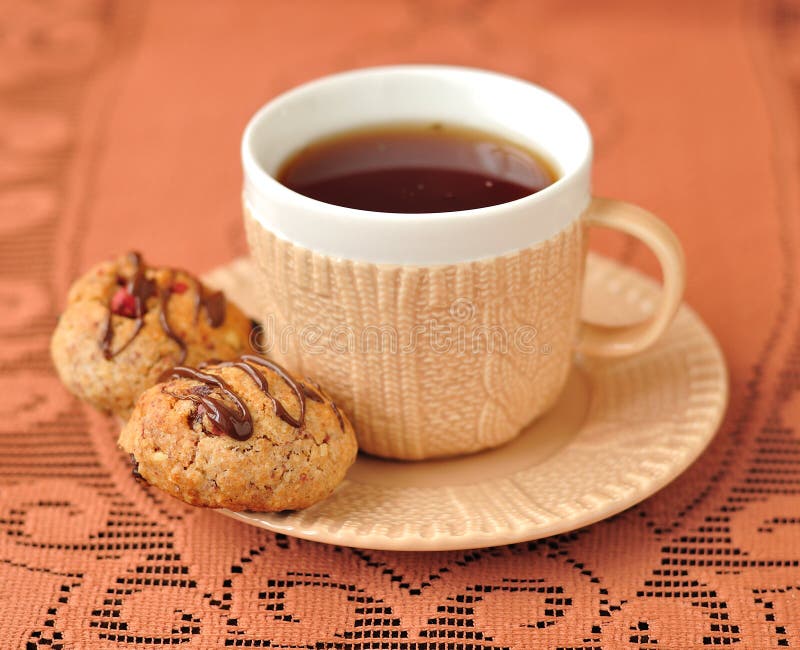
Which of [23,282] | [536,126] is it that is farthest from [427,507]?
[23,282]

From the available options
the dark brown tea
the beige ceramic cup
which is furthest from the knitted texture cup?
the dark brown tea

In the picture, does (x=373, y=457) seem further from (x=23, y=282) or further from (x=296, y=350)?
(x=23, y=282)

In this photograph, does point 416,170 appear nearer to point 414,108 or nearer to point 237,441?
point 414,108

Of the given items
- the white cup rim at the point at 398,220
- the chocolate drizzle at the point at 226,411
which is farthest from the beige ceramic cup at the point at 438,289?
the chocolate drizzle at the point at 226,411

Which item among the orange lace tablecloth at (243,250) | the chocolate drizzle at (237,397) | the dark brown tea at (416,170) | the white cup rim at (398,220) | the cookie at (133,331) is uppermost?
the white cup rim at (398,220)

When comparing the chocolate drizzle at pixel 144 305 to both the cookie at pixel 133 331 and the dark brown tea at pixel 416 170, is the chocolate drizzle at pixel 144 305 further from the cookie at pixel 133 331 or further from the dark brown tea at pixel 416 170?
the dark brown tea at pixel 416 170

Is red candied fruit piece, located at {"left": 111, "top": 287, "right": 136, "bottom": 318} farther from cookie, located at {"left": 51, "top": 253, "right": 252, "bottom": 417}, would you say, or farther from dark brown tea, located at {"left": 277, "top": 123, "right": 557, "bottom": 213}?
dark brown tea, located at {"left": 277, "top": 123, "right": 557, "bottom": 213}
